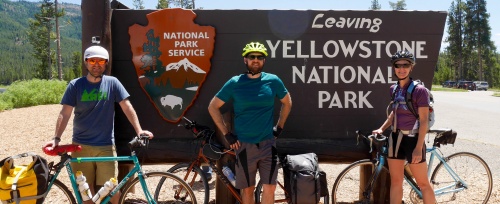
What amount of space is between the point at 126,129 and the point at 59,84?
71.9 ft

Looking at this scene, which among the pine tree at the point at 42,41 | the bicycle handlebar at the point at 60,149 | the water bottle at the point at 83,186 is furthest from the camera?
the pine tree at the point at 42,41

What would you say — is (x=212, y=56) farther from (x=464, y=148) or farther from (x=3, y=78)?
(x=3, y=78)

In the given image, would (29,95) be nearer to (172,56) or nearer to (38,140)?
(38,140)

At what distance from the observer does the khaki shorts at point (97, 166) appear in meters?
4.17

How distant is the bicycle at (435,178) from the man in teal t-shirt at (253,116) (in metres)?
1.10

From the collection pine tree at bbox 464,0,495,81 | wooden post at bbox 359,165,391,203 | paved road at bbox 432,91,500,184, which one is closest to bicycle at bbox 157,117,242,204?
wooden post at bbox 359,165,391,203

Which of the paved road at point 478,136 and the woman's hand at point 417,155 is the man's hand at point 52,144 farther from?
the paved road at point 478,136

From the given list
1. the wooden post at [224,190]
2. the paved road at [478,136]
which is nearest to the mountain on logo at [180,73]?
the wooden post at [224,190]

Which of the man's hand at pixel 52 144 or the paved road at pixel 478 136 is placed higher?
the man's hand at pixel 52 144

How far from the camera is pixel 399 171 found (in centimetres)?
439

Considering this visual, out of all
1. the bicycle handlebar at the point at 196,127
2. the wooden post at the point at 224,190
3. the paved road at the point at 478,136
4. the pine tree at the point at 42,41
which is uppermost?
the pine tree at the point at 42,41

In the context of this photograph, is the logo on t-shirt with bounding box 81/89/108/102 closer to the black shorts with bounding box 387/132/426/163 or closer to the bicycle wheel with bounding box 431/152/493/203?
the black shorts with bounding box 387/132/426/163

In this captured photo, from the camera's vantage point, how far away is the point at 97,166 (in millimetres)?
4230

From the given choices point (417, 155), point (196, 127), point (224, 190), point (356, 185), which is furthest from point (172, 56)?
point (417, 155)
